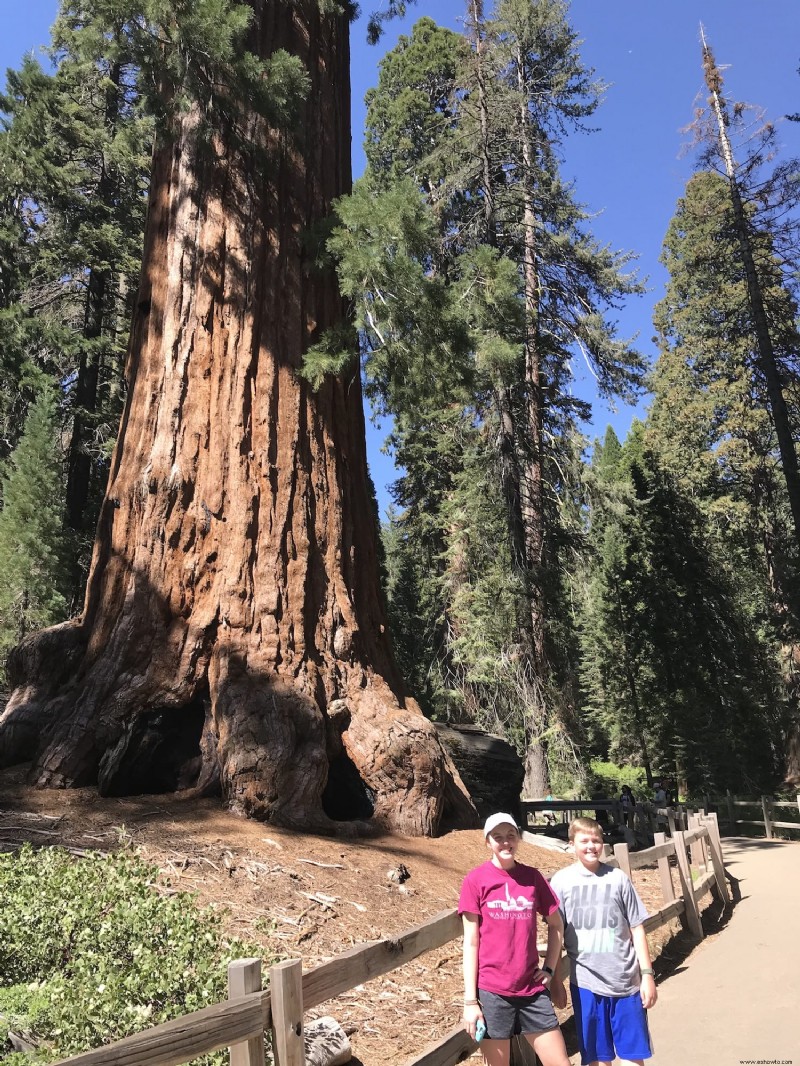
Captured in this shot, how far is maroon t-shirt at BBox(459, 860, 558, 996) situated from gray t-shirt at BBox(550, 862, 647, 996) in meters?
0.19

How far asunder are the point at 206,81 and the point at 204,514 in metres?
4.45

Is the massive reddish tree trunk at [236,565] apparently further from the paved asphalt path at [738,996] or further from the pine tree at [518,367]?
the pine tree at [518,367]

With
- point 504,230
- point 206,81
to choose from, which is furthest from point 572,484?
point 206,81

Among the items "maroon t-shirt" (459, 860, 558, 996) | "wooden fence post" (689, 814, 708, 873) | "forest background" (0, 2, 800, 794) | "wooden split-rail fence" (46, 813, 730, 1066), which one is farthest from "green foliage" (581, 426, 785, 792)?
"maroon t-shirt" (459, 860, 558, 996)

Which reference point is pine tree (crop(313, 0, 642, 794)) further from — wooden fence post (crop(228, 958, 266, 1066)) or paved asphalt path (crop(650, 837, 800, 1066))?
wooden fence post (crop(228, 958, 266, 1066))

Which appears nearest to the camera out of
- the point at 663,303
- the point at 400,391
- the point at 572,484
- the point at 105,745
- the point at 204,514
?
the point at 105,745

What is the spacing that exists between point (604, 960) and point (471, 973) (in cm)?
61

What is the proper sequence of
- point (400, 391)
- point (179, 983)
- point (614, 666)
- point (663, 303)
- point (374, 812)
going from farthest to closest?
point (614, 666) < point (663, 303) < point (400, 391) < point (374, 812) < point (179, 983)

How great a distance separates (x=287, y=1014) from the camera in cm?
278

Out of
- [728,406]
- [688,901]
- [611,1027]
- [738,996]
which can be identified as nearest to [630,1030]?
[611,1027]

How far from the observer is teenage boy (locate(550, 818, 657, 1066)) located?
3.36m

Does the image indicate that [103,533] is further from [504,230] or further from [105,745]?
[504,230]

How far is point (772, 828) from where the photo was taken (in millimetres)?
19328

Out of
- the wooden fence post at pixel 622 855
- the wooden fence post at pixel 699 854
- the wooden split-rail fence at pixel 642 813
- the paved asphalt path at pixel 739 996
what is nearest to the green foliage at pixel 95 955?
the paved asphalt path at pixel 739 996
